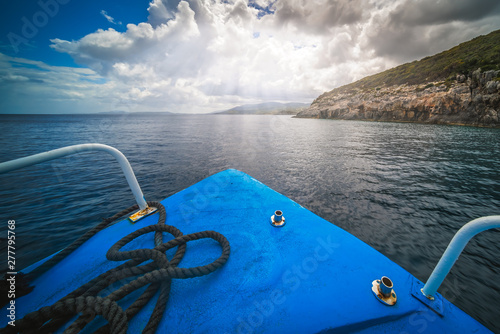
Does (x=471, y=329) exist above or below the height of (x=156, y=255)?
below

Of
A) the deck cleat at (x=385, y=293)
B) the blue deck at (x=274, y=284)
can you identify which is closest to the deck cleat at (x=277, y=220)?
the blue deck at (x=274, y=284)

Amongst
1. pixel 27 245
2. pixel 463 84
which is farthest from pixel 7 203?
pixel 463 84

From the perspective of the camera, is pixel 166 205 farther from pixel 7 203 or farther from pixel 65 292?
pixel 7 203

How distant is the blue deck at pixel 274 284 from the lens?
180 centimetres

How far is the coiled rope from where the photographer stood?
150cm

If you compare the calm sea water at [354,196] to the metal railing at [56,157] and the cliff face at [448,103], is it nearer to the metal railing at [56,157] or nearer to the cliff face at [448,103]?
the metal railing at [56,157]

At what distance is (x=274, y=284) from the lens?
2.20 meters

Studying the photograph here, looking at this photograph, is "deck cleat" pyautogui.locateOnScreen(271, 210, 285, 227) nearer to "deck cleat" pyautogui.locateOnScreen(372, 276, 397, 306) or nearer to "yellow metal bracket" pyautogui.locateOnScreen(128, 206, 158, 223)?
"deck cleat" pyautogui.locateOnScreen(372, 276, 397, 306)

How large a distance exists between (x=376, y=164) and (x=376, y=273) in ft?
47.5

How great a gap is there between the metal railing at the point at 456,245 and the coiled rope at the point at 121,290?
2.45 m

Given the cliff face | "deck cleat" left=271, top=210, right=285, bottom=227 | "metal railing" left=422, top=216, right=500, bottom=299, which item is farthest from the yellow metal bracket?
the cliff face

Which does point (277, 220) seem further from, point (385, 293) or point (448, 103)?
point (448, 103)

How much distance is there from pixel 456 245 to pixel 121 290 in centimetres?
351

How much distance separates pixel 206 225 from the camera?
323cm
